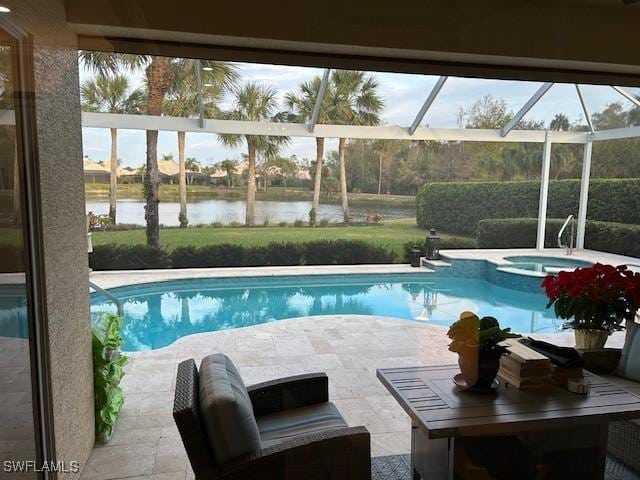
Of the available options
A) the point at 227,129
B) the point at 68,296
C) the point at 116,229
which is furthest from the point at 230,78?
the point at 68,296

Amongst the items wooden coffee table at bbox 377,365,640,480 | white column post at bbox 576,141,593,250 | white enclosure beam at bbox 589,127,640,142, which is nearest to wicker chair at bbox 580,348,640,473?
wooden coffee table at bbox 377,365,640,480

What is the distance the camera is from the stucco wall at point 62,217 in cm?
193

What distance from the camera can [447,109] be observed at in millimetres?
6363

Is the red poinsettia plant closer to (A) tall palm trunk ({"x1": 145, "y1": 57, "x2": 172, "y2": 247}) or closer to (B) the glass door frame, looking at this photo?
(B) the glass door frame

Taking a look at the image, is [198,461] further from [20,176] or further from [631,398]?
[631,398]

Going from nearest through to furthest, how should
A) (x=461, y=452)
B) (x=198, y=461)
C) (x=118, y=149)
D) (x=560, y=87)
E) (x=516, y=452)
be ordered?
(x=198, y=461)
(x=461, y=452)
(x=516, y=452)
(x=118, y=149)
(x=560, y=87)

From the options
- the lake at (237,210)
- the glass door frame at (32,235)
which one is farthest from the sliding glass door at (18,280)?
the lake at (237,210)

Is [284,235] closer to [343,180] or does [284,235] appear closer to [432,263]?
[343,180]

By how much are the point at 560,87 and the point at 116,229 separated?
5793mm

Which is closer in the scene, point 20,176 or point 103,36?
point 20,176

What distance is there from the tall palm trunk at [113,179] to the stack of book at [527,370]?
3.21 metres

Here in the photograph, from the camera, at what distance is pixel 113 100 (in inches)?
145

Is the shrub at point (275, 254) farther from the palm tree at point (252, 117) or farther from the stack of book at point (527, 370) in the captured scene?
the stack of book at point (527, 370)

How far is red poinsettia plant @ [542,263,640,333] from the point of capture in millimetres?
2746
